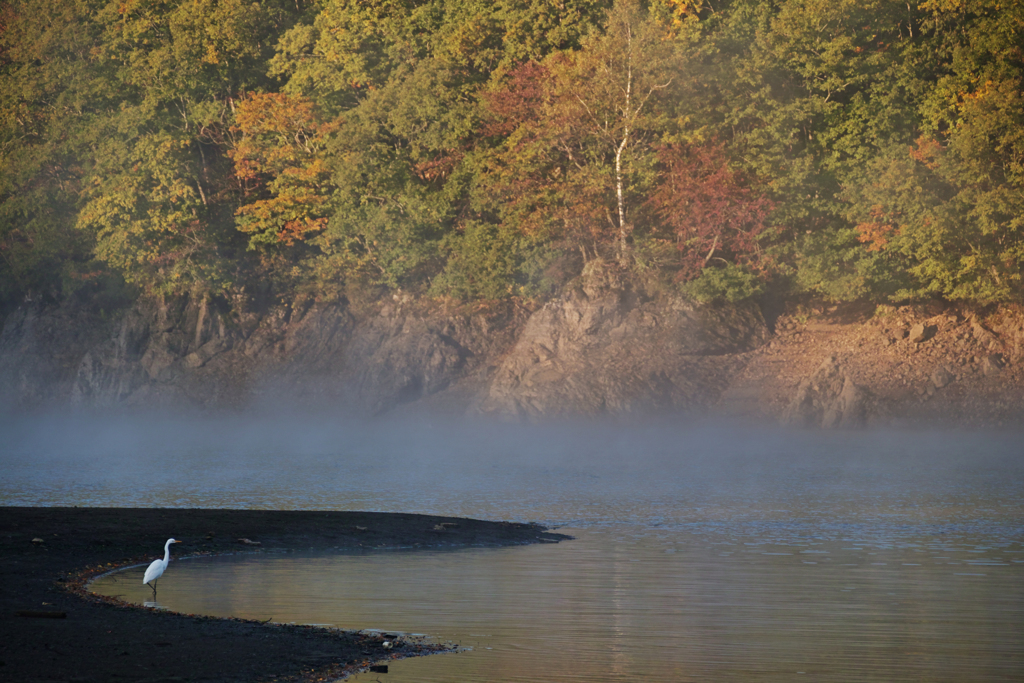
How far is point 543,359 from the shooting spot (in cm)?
6538

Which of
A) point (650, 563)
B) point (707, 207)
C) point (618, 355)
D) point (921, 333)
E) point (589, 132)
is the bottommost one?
point (650, 563)

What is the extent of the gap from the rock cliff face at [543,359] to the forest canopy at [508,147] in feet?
6.31

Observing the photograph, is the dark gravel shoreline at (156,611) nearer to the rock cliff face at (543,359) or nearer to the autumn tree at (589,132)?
the rock cliff face at (543,359)

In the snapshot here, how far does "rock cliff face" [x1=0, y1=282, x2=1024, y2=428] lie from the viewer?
190 ft

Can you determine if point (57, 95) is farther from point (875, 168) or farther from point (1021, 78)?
point (1021, 78)

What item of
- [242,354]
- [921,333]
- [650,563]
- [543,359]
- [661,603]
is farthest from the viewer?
[242,354]

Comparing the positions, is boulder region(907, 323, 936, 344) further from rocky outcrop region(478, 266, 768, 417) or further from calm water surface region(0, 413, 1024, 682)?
calm water surface region(0, 413, 1024, 682)

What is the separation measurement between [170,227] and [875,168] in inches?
1699

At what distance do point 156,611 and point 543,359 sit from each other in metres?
50.9

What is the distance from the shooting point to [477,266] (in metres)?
69.7

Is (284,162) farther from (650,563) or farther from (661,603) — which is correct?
(661,603)

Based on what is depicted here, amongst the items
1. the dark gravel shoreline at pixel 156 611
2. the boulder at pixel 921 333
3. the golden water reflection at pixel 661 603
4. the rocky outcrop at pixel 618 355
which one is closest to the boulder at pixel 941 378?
the boulder at pixel 921 333

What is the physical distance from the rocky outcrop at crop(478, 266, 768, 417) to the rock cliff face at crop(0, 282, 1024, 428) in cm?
8

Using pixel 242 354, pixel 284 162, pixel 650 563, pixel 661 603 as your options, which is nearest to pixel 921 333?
pixel 284 162
